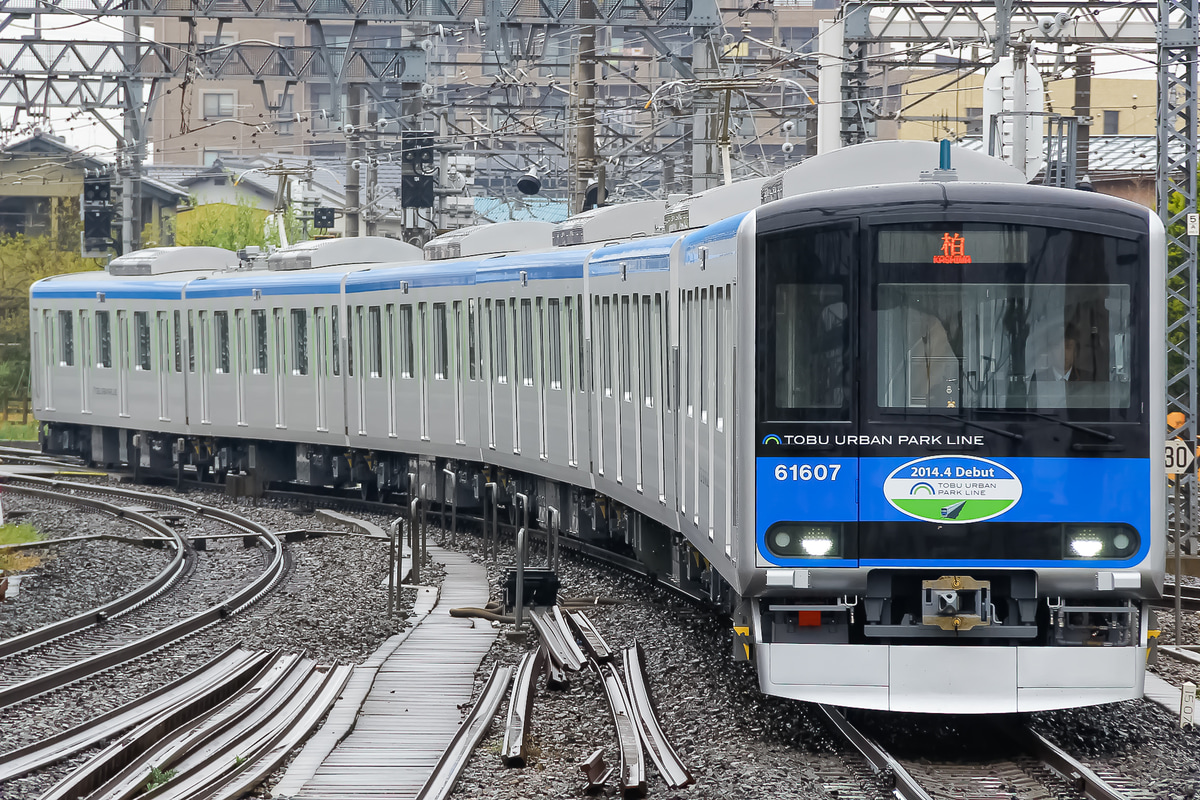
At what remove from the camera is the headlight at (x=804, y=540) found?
8695 mm

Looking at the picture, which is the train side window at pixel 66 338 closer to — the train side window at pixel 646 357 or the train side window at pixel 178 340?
the train side window at pixel 178 340

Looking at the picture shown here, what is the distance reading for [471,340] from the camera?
19.5 meters

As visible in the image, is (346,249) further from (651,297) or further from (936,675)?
(936,675)

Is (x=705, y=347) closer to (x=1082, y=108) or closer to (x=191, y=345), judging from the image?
(x=191, y=345)

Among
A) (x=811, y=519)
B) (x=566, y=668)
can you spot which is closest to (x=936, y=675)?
(x=811, y=519)

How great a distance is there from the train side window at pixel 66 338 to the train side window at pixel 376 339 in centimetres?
820

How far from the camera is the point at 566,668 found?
11195 millimetres

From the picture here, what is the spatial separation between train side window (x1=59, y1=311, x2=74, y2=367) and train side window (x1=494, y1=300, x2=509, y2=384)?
38.0 feet

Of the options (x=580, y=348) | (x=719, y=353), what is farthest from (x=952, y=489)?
(x=580, y=348)

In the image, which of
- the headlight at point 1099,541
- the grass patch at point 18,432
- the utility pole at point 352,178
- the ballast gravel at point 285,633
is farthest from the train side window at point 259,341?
the headlight at point 1099,541

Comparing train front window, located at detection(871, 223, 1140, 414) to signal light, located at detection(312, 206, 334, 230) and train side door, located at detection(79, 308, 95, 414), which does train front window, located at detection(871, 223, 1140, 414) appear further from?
signal light, located at detection(312, 206, 334, 230)

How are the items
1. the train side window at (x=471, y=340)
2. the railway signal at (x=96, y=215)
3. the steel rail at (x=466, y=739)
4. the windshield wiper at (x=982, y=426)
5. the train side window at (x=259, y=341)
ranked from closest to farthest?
the steel rail at (x=466, y=739), the windshield wiper at (x=982, y=426), the train side window at (x=471, y=340), the train side window at (x=259, y=341), the railway signal at (x=96, y=215)

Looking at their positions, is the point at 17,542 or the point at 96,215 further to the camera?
the point at 96,215

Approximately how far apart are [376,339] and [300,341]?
2.00 meters
